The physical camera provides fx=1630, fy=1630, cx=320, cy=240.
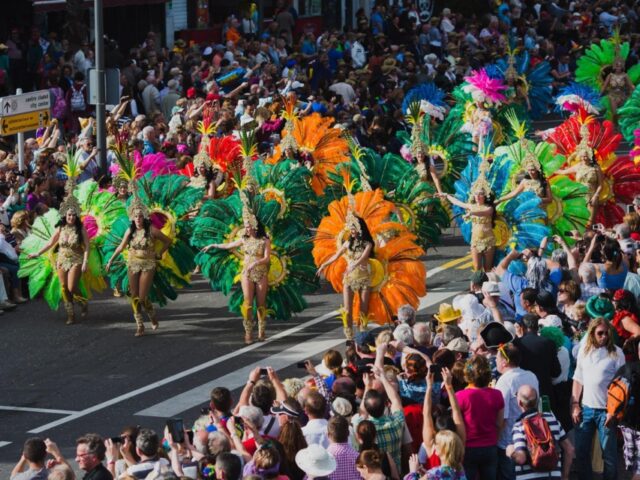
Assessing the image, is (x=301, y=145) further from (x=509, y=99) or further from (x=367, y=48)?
(x=367, y=48)

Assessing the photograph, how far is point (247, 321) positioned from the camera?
1803 centimetres

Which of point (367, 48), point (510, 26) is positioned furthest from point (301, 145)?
point (510, 26)

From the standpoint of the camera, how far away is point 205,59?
1251 inches

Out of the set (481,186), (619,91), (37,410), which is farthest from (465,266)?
(619,91)

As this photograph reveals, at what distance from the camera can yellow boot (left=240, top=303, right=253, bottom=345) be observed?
58.9 feet

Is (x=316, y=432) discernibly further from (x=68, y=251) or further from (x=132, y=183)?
(x=68, y=251)

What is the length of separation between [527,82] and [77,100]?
799 centimetres

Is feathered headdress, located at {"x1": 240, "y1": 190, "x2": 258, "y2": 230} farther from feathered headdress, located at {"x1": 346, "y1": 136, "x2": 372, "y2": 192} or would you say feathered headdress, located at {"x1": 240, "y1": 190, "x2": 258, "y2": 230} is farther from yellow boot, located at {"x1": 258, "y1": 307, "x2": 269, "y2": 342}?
feathered headdress, located at {"x1": 346, "y1": 136, "x2": 372, "y2": 192}

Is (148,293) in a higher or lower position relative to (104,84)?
lower

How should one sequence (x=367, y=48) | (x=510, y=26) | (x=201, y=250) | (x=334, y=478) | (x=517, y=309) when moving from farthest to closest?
(x=510, y=26), (x=367, y=48), (x=201, y=250), (x=517, y=309), (x=334, y=478)

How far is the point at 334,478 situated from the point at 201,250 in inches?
299

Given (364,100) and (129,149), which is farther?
(364,100)

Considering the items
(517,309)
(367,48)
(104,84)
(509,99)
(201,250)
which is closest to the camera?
(517,309)

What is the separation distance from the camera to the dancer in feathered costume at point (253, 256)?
17828 millimetres
